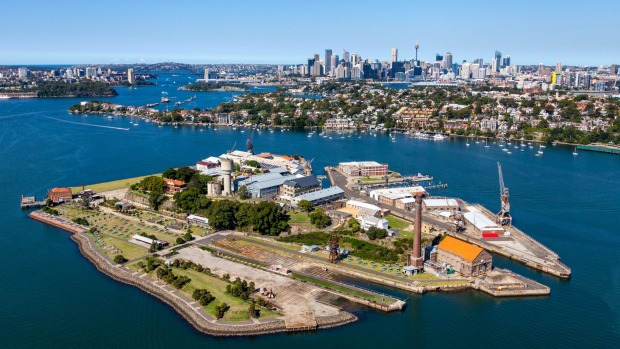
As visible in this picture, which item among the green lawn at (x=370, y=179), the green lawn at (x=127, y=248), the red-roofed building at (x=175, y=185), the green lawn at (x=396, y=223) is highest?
the red-roofed building at (x=175, y=185)

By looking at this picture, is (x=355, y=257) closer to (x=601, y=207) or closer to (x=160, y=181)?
(x=160, y=181)

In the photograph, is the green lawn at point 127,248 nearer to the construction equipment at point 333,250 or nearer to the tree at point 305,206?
the construction equipment at point 333,250

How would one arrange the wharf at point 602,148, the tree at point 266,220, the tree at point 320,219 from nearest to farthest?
the tree at point 266,220 → the tree at point 320,219 → the wharf at point 602,148

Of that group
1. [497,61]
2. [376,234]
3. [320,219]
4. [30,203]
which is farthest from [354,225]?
[497,61]

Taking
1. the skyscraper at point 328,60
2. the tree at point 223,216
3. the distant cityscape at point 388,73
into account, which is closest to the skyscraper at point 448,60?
the distant cityscape at point 388,73

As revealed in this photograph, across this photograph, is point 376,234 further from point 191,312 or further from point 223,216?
point 191,312

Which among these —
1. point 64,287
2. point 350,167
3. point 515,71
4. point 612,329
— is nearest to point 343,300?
point 612,329
